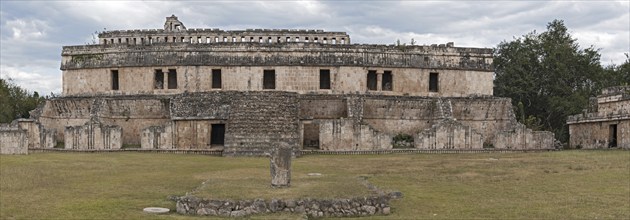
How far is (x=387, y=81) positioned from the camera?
35125 millimetres

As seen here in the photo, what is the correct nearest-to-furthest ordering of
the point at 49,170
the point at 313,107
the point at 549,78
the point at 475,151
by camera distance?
the point at 49,170
the point at 475,151
the point at 313,107
the point at 549,78

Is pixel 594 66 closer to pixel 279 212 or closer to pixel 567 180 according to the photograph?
pixel 567 180

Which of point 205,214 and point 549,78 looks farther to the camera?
point 549,78

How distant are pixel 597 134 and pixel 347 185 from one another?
22867 mm

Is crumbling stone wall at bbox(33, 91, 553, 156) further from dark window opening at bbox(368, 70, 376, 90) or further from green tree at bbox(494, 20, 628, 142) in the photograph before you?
green tree at bbox(494, 20, 628, 142)

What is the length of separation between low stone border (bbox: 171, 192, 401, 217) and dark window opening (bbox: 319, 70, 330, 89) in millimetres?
22941

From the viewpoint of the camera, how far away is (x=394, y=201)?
1311 cm

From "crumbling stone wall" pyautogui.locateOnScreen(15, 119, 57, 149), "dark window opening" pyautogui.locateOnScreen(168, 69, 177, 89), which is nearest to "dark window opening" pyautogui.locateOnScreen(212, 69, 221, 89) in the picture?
"dark window opening" pyautogui.locateOnScreen(168, 69, 177, 89)

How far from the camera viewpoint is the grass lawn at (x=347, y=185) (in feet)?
38.1

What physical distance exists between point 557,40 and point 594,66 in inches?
141

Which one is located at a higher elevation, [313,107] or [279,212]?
[313,107]

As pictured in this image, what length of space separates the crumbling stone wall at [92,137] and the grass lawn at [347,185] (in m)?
6.19

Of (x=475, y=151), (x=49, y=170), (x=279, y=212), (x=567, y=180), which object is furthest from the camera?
(x=475, y=151)

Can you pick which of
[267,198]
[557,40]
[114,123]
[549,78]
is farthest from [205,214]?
[557,40]
